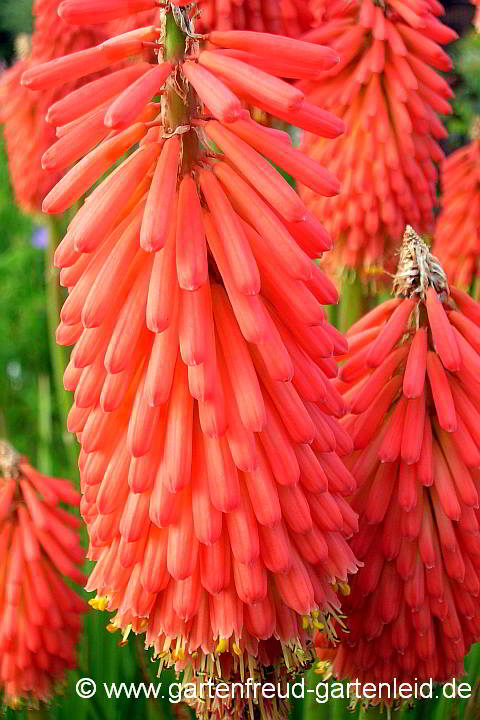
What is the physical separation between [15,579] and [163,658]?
2.17 ft

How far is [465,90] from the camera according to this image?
766 centimetres

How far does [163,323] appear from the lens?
141cm

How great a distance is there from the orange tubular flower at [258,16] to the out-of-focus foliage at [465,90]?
2777mm

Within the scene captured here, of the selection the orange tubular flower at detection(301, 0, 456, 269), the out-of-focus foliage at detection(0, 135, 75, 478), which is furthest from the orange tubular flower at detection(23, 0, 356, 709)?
the out-of-focus foliage at detection(0, 135, 75, 478)

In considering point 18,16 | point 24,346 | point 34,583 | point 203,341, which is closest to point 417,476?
point 203,341

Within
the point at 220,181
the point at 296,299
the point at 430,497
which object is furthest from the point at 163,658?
the point at 220,181

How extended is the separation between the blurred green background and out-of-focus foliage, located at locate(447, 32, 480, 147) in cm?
1

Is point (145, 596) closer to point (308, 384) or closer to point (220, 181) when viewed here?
point (308, 384)

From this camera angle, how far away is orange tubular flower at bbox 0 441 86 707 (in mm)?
2314

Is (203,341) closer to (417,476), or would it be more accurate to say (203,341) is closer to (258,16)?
(417,476)

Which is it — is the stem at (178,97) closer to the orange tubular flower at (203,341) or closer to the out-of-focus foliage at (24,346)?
the orange tubular flower at (203,341)

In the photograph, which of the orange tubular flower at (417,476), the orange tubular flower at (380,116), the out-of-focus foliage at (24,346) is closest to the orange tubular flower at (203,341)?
the orange tubular flower at (417,476)

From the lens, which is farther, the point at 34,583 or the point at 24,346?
the point at 24,346

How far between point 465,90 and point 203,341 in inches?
271
